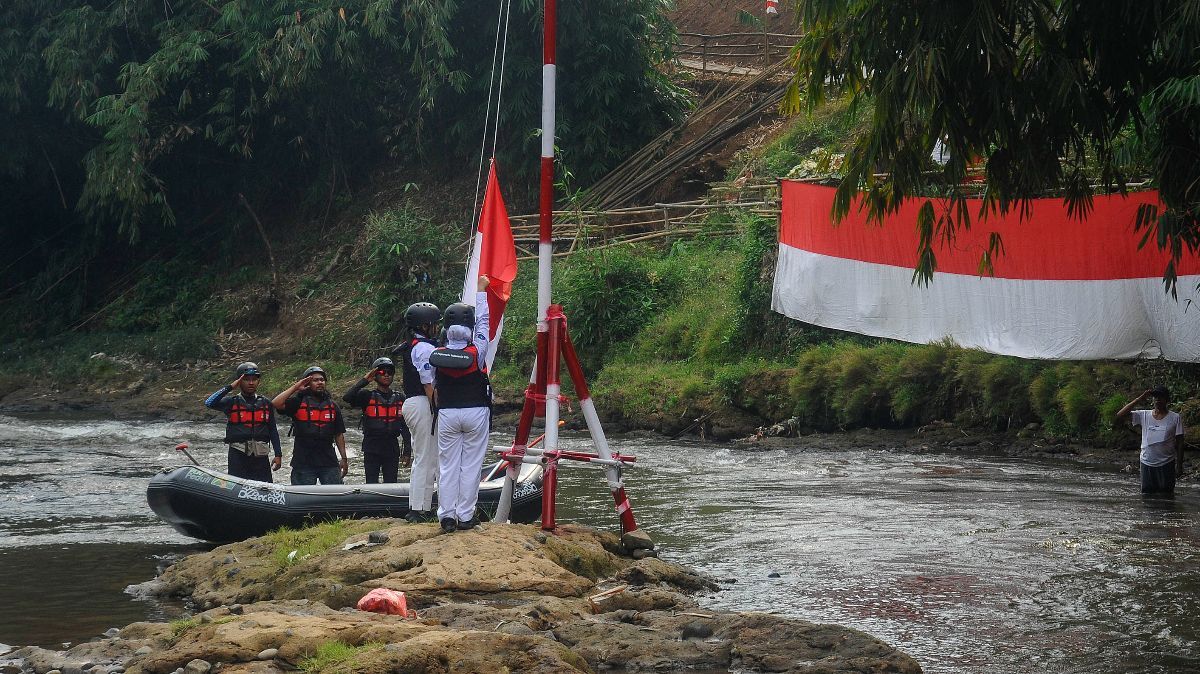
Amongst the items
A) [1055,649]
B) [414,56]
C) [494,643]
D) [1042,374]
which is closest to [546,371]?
[494,643]

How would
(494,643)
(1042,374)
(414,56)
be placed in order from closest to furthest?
1. (494,643)
2. (1042,374)
3. (414,56)

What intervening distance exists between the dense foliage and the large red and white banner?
11490 mm

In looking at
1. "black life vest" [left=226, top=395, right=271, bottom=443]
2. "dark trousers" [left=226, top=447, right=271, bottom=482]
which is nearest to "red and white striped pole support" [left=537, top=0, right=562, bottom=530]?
"black life vest" [left=226, top=395, right=271, bottom=443]

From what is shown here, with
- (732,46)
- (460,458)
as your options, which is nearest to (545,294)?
(460,458)

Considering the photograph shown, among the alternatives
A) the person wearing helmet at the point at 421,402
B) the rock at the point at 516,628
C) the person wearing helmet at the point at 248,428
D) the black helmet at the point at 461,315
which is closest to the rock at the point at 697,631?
the rock at the point at 516,628

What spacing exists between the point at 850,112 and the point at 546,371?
9.34 ft

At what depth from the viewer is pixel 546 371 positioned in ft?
31.6

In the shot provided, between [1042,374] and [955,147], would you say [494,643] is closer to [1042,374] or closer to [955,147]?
[955,147]

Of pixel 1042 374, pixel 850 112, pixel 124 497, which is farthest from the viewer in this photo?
pixel 1042 374

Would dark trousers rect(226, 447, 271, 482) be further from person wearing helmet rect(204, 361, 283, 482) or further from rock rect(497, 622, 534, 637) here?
rock rect(497, 622, 534, 637)

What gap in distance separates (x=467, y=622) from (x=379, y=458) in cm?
506

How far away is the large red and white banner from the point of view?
15773 mm

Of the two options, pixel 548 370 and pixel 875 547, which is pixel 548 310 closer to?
pixel 548 370

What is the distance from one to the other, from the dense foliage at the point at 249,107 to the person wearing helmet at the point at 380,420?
1762 centimetres
